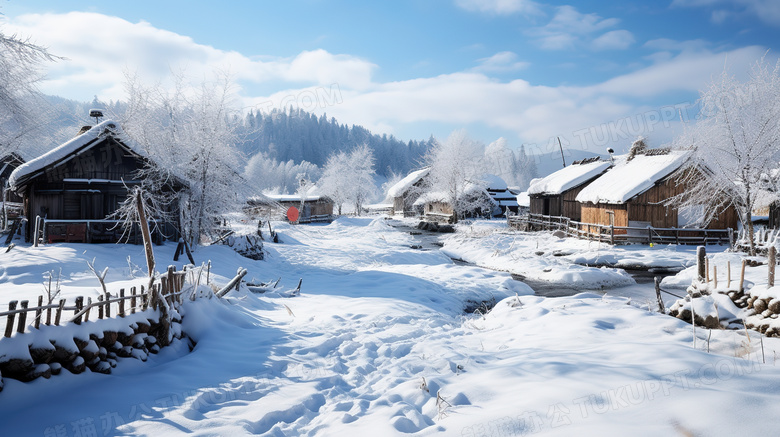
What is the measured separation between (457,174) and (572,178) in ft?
49.2

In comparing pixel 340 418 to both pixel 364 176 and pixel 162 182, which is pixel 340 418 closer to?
pixel 162 182

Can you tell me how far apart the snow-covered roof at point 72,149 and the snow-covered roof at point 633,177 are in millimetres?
25771

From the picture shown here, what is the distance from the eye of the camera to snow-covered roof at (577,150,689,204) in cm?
2364

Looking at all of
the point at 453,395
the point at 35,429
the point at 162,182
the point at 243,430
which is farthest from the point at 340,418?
the point at 162,182

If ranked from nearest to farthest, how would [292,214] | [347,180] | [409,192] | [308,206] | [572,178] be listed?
1. [572,178]
2. [292,214]
3. [308,206]
4. [409,192]
5. [347,180]

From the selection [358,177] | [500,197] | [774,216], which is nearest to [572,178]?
[774,216]

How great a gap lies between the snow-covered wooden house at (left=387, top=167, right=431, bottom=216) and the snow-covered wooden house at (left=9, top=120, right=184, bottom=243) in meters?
41.4

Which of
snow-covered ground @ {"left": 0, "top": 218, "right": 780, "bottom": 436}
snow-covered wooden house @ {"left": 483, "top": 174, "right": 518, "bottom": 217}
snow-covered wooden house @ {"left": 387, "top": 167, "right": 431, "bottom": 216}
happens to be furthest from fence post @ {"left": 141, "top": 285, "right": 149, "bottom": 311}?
snow-covered wooden house @ {"left": 387, "top": 167, "right": 431, "bottom": 216}

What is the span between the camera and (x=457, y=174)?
44.8m

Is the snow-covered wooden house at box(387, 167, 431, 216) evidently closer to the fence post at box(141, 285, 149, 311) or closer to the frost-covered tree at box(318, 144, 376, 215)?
the frost-covered tree at box(318, 144, 376, 215)

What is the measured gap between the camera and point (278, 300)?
37.3ft

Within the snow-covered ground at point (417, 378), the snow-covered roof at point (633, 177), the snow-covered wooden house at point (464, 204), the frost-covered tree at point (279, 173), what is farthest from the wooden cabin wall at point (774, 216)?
the frost-covered tree at point (279, 173)

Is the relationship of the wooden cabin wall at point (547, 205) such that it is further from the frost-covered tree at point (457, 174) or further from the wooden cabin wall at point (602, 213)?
the frost-covered tree at point (457, 174)

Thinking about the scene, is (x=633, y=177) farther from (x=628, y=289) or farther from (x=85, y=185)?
(x=85, y=185)
